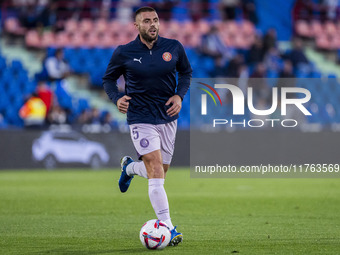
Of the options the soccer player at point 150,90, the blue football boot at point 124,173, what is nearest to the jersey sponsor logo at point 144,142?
the soccer player at point 150,90

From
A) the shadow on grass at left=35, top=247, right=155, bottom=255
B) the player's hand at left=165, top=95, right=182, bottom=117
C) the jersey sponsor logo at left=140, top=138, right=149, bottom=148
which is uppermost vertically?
the player's hand at left=165, top=95, right=182, bottom=117

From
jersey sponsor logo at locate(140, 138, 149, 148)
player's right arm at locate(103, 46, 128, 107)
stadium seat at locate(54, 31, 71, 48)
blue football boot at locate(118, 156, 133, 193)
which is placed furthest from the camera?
stadium seat at locate(54, 31, 71, 48)

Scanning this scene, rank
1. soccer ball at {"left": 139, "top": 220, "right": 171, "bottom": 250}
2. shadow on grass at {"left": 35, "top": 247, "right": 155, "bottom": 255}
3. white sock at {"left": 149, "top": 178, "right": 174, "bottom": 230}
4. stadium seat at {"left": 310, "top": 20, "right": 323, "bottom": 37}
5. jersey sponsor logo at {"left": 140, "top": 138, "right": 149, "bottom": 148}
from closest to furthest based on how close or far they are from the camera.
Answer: shadow on grass at {"left": 35, "top": 247, "right": 155, "bottom": 255}
soccer ball at {"left": 139, "top": 220, "right": 171, "bottom": 250}
white sock at {"left": 149, "top": 178, "right": 174, "bottom": 230}
jersey sponsor logo at {"left": 140, "top": 138, "right": 149, "bottom": 148}
stadium seat at {"left": 310, "top": 20, "right": 323, "bottom": 37}

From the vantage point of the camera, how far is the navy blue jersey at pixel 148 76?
24.1 feet

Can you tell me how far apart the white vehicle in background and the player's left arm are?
13240mm

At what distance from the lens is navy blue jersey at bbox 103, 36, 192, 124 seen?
734cm

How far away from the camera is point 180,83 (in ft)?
25.2

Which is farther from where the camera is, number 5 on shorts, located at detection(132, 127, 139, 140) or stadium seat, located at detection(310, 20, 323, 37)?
stadium seat, located at detection(310, 20, 323, 37)

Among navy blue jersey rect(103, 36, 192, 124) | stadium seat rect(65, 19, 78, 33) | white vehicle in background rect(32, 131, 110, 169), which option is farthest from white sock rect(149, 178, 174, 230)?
stadium seat rect(65, 19, 78, 33)

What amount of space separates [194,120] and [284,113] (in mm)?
3332

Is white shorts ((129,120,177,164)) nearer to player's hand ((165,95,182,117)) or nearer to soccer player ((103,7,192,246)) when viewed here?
soccer player ((103,7,192,246))

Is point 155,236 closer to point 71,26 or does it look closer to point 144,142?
point 144,142

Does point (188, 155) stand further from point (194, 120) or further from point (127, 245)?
point (127, 245)

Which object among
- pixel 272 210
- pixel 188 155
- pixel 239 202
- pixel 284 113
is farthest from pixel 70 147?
pixel 272 210
